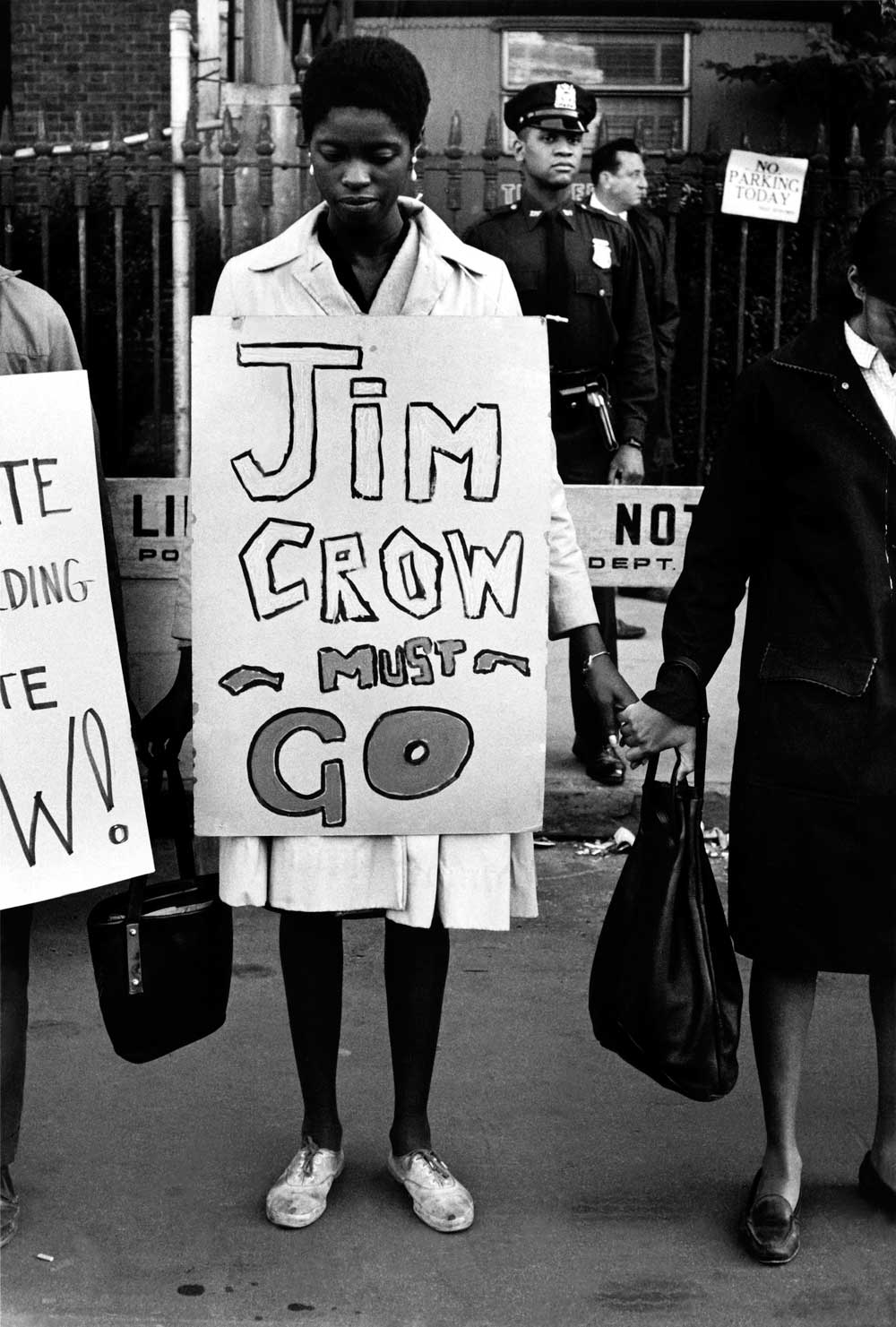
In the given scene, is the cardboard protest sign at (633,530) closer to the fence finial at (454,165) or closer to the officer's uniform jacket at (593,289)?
the officer's uniform jacket at (593,289)

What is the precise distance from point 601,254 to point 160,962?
3557 mm

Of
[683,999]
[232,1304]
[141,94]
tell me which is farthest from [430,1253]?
[141,94]

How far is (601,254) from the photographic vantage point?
18.9 ft

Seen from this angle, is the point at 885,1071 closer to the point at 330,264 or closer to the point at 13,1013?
the point at 13,1013

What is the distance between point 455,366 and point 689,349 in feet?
21.6

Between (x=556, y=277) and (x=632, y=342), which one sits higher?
(x=556, y=277)

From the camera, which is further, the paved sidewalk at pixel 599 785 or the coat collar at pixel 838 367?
the paved sidewalk at pixel 599 785

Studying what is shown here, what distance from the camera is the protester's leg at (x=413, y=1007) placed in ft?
9.99

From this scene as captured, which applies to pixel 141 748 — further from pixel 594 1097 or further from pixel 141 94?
pixel 141 94

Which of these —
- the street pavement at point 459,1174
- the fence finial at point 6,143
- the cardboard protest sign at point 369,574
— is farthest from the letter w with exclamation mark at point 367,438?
the fence finial at point 6,143

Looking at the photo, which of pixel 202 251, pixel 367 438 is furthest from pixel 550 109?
pixel 202 251

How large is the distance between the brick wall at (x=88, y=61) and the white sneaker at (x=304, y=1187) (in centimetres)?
1061

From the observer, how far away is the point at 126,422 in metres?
8.64

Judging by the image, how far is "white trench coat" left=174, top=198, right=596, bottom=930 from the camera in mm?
2922
